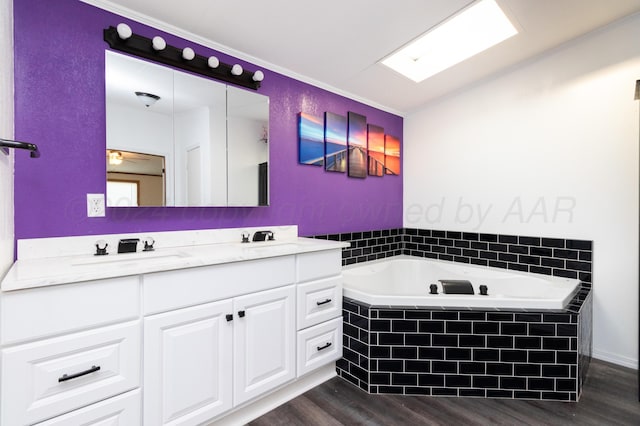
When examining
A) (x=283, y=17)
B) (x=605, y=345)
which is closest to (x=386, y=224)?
(x=605, y=345)

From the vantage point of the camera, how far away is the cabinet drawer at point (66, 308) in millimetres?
1033

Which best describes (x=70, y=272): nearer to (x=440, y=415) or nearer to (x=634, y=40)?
(x=440, y=415)

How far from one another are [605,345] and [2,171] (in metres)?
3.84

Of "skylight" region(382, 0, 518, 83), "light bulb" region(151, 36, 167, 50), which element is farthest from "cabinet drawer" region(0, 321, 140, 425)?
"skylight" region(382, 0, 518, 83)

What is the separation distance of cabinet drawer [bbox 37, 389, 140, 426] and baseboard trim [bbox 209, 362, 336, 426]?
48 centimetres

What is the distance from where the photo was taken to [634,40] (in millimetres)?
2232

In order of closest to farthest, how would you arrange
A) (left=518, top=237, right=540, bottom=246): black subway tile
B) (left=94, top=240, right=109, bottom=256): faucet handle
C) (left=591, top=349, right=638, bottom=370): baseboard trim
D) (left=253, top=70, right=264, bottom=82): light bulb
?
(left=94, top=240, right=109, bottom=256): faucet handle < (left=253, top=70, right=264, bottom=82): light bulb < (left=591, top=349, right=638, bottom=370): baseboard trim < (left=518, top=237, right=540, bottom=246): black subway tile

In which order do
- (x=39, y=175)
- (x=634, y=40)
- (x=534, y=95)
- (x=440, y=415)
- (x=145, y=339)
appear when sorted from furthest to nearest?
(x=534, y=95), (x=634, y=40), (x=440, y=415), (x=39, y=175), (x=145, y=339)

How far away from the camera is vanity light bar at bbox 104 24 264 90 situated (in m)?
1.64

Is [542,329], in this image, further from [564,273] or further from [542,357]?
[564,273]

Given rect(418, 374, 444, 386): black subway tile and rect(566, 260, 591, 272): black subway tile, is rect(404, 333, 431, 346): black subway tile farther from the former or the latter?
rect(566, 260, 591, 272): black subway tile

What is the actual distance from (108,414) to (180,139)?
4.60 feet

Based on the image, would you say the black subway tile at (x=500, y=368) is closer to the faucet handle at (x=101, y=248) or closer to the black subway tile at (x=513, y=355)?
the black subway tile at (x=513, y=355)

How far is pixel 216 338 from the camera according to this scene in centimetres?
154
